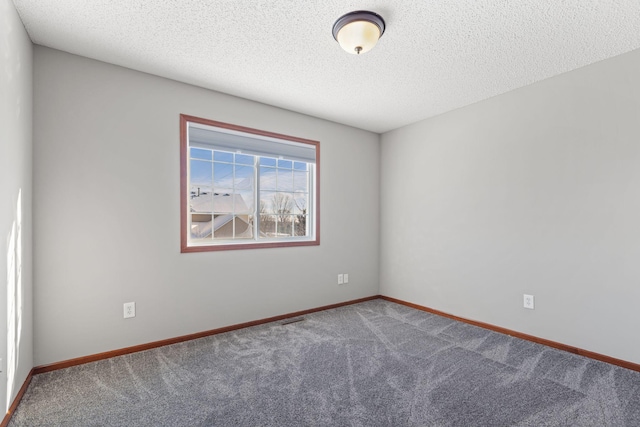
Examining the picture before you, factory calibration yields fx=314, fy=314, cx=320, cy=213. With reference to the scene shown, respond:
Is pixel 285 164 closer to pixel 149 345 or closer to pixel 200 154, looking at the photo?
pixel 200 154

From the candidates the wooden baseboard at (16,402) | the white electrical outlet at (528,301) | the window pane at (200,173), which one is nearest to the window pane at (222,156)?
the window pane at (200,173)

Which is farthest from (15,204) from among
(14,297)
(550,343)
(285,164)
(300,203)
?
(550,343)

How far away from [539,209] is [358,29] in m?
2.27

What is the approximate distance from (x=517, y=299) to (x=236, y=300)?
2.76m

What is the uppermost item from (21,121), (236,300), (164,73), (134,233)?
(164,73)

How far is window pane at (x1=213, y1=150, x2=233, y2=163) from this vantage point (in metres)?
3.21

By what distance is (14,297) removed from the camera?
1892mm

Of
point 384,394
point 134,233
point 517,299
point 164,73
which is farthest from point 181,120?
point 517,299

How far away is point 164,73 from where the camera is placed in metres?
2.72

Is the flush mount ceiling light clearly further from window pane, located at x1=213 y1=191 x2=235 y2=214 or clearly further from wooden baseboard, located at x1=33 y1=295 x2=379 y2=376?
wooden baseboard, located at x1=33 y1=295 x2=379 y2=376

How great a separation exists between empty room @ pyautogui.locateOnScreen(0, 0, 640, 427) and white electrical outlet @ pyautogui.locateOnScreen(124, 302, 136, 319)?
11 millimetres

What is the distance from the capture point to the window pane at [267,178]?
355 centimetres

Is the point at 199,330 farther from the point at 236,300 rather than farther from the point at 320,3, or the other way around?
the point at 320,3

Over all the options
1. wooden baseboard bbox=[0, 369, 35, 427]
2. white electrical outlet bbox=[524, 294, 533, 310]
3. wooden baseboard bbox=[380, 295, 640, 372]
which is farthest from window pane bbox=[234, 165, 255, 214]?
white electrical outlet bbox=[524, 294, 533, 310]
